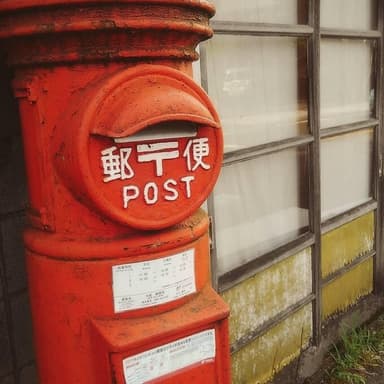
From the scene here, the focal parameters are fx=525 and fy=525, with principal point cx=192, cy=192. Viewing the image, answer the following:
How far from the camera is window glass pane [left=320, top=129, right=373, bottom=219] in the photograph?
3219 mm

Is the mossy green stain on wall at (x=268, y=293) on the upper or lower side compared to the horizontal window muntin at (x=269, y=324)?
upper

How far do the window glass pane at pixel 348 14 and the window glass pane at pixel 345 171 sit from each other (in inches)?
26.7

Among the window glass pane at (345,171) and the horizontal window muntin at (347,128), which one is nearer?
the horizontal window muntin at (347,128)

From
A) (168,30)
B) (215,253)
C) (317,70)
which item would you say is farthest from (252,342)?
(168,30)

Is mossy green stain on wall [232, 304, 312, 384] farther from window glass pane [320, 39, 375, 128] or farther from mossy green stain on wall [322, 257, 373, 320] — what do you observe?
window glass pane [320, 39, 375, 128]

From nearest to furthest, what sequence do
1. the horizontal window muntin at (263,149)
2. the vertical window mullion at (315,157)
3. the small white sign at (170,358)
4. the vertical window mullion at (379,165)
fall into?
the small white sign at (170,358), the horizontal window muntin at (263,149), the vertical window mullion at (315,157), the vertical window mullion at (379,165)

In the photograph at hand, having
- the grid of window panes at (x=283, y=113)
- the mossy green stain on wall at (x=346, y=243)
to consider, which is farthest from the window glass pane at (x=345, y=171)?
the mossy green stain on wall at (x=346, y=243)

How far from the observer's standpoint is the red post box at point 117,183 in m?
1.21

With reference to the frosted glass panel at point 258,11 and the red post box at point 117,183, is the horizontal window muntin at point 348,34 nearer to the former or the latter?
the frosted glass panel at point 258,11

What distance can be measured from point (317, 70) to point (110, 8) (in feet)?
6.25

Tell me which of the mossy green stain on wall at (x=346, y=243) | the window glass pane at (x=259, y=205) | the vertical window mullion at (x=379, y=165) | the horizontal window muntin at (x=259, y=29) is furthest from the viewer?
the vertical window mullion at (x=379, y=165)

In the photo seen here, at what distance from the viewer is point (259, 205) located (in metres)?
2.77

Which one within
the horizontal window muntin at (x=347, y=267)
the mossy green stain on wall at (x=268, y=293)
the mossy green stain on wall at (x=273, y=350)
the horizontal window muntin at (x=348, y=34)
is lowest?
the mossy green stain on wall at (x=273, y=350)

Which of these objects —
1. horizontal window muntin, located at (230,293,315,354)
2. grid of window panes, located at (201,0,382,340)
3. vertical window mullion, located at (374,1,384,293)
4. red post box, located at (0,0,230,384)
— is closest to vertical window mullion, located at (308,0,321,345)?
grid of window panes, located at (201,0,382,340)
